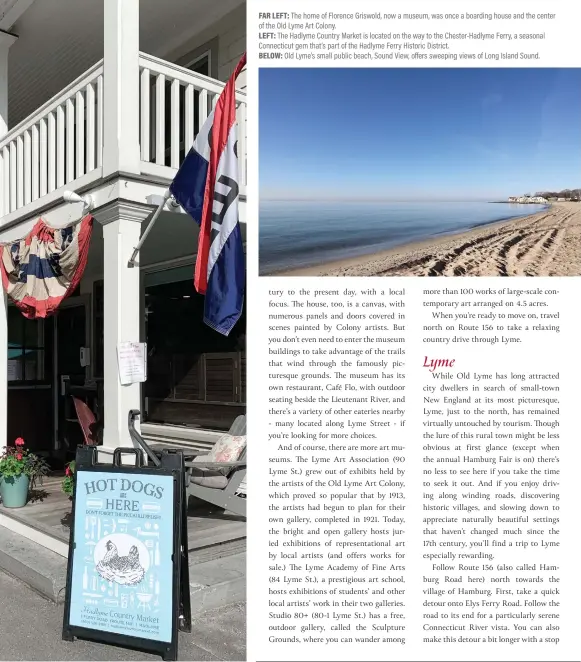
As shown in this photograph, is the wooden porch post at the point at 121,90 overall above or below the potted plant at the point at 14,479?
above

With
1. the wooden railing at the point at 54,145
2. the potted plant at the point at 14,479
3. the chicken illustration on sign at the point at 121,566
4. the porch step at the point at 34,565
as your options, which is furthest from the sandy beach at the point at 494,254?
the potted plant at the point at 14,479

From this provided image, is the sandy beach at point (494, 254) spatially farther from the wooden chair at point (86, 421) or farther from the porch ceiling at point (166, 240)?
the wooden chair at point (86, 421)

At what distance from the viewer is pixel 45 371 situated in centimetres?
1065

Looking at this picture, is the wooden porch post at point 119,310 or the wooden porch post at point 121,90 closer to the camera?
the wooden porch post at point 119,310

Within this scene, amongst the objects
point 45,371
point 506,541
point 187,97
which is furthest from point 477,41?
point 45,371

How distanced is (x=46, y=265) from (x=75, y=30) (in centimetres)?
316

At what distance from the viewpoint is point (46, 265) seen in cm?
561

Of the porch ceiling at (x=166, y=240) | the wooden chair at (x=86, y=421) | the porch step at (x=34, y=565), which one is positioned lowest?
the porch step at (x=34, y=565)

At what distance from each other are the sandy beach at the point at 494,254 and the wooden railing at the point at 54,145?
411cm

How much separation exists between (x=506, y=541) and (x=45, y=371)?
33.0ft

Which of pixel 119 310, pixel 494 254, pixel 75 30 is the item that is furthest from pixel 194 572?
pixel 75 30

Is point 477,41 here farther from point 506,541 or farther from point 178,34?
point 178,34

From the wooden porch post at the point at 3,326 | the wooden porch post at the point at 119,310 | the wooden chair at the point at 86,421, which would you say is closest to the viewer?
the wooden porch post at the point at 119,310

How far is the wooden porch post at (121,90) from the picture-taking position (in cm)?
495
